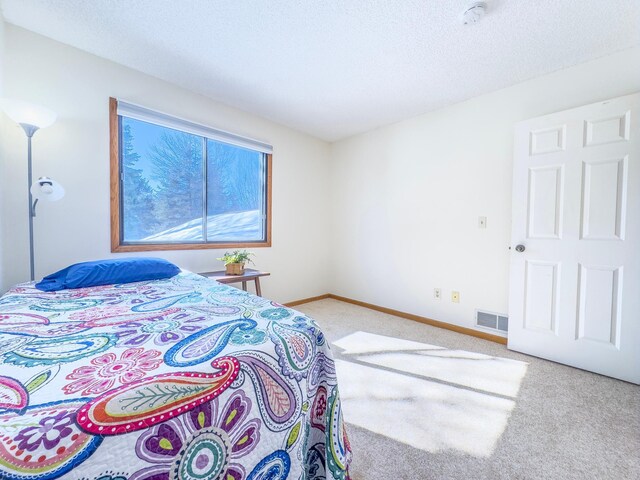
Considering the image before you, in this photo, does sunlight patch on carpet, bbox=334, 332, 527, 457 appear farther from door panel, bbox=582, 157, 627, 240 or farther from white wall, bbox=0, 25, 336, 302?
white wall, bbox=0, 25, 336, 302

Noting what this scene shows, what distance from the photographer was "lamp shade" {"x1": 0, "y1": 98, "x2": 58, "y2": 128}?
146cm

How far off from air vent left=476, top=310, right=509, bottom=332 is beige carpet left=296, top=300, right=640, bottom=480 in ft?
0.61

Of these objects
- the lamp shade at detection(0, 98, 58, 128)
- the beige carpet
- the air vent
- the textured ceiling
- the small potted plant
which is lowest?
the beige carpet

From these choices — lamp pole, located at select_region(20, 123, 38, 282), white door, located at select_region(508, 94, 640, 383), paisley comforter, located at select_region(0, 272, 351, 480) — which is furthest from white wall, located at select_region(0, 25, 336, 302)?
white door, located at select_region(508, 94, 640, 383)

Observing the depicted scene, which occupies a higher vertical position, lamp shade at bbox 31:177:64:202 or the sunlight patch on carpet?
lamp shade at bbox 31:177:64:202

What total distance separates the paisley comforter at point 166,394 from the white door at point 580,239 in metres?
2.04

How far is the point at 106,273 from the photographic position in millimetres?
1606

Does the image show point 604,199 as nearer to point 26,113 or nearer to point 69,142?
point 26,113

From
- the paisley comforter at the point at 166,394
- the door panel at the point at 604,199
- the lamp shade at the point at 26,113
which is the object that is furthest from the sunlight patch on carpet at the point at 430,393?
the lamp shade at the point at 26,113

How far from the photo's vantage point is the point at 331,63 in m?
2.03

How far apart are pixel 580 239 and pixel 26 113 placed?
3.68 m

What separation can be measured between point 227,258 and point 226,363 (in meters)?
1.97

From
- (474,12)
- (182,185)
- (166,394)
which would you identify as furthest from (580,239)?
(182,185)

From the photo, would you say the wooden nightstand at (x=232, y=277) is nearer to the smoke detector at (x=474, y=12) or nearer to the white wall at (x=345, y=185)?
the white wall at (x=345, y=185)
